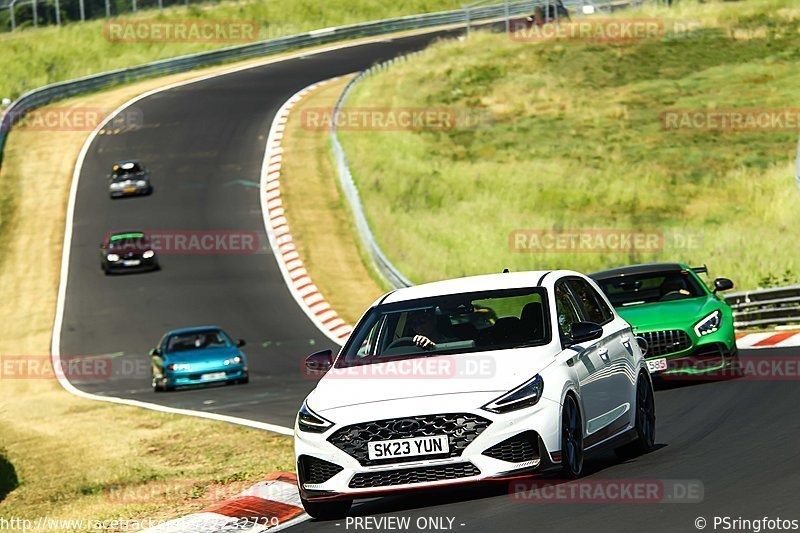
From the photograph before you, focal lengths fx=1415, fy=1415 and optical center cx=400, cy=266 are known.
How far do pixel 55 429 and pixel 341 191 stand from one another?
25.9m

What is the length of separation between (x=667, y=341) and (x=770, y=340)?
5844mm

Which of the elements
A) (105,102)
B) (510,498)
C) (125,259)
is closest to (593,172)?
(125,259)

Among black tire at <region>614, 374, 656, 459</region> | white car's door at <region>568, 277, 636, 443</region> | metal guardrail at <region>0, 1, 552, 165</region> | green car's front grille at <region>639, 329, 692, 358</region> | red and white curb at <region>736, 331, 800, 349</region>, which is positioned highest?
white car's door at <region>568, 277, 636, 443</region>

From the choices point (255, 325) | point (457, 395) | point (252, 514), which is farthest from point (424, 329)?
point (255, 325)

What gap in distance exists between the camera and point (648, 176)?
149 feet

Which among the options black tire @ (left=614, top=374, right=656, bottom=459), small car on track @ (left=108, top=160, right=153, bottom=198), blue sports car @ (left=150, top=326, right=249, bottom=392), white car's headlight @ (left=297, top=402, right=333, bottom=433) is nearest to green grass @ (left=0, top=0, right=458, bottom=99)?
small car on track @ (left=108, top=160, right=153, bottom=198)

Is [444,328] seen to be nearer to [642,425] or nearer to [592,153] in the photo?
[642,425]

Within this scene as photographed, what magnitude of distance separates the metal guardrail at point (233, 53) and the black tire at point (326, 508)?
154 feet

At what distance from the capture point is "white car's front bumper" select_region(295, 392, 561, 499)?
9.41 meters

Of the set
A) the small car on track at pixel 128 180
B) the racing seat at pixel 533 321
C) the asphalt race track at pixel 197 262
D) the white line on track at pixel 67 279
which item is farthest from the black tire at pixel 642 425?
the small car on track at pixel 128 180

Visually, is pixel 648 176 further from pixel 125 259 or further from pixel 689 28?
pixel 689 28

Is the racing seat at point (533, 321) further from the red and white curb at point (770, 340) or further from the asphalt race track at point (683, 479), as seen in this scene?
the red and white curb at point (770, 340)

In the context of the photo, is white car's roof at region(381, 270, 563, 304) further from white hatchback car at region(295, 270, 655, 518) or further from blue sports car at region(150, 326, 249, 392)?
blue sports car at region(150, 326, 249, 392)

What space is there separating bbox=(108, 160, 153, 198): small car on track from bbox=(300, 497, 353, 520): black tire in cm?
3953
